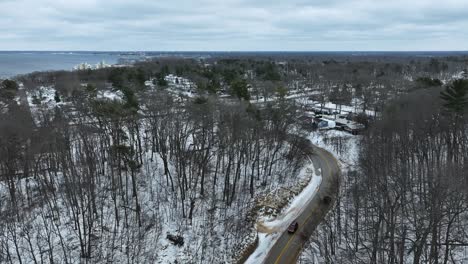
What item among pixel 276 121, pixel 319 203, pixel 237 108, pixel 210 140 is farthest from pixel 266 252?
pixel 276 121

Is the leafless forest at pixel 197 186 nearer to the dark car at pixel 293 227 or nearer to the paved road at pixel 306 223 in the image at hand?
the paved road at pixel 306 223

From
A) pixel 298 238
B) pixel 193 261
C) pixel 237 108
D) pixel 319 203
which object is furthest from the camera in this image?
pixel 237 108

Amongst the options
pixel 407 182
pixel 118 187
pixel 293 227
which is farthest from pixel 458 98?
pixel 118 187

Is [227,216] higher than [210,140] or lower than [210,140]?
→ lower

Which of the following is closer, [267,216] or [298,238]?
[298,238]

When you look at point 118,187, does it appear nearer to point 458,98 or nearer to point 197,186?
point 197,186

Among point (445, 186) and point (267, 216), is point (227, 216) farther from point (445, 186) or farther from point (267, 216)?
point (445, 186)

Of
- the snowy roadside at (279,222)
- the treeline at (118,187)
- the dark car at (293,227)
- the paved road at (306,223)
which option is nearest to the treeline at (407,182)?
the paved road at (306,223)
